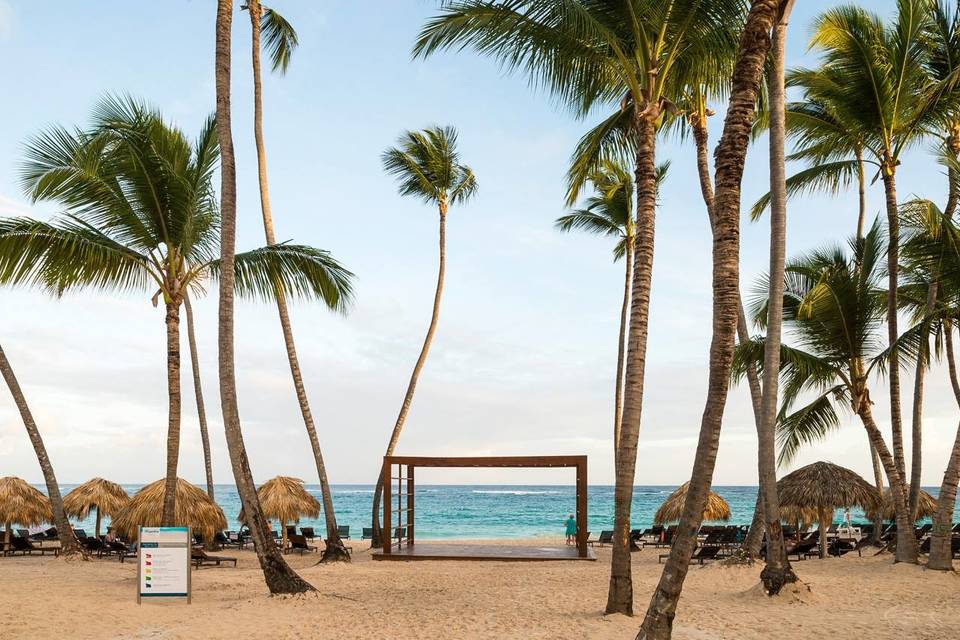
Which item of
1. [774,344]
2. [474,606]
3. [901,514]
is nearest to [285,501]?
[474,606]

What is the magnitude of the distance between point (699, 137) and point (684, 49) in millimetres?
4237

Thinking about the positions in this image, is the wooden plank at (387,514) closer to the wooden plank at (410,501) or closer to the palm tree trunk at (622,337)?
the wooden plank at (410,501)

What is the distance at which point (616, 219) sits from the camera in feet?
78.5

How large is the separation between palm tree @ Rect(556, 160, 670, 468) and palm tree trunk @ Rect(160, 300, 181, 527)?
12126mm

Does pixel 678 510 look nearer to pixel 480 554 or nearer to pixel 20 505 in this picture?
pixel 480 554

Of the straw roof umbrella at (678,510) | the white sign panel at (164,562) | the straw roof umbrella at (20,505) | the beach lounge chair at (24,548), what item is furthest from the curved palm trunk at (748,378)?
the straw roof umbrella at (20,505)

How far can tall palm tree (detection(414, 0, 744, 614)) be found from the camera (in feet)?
30.7

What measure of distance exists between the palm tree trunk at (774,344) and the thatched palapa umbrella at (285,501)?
12423 millimetres

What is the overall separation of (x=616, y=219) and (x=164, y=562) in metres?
16.5

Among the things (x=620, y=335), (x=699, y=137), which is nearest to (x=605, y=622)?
(x=699, y=137)

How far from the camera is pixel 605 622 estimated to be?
908 cm

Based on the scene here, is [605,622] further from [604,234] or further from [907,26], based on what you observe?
[604,234]

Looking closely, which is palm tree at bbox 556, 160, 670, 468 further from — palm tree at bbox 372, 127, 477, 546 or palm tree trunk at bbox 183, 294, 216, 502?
palm tree trunk at bbox 183, 294, 216, 502

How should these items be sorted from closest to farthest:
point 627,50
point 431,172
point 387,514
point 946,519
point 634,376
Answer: point 634,376
point 627,50
point 946,519
point 387,514
point 431,172
